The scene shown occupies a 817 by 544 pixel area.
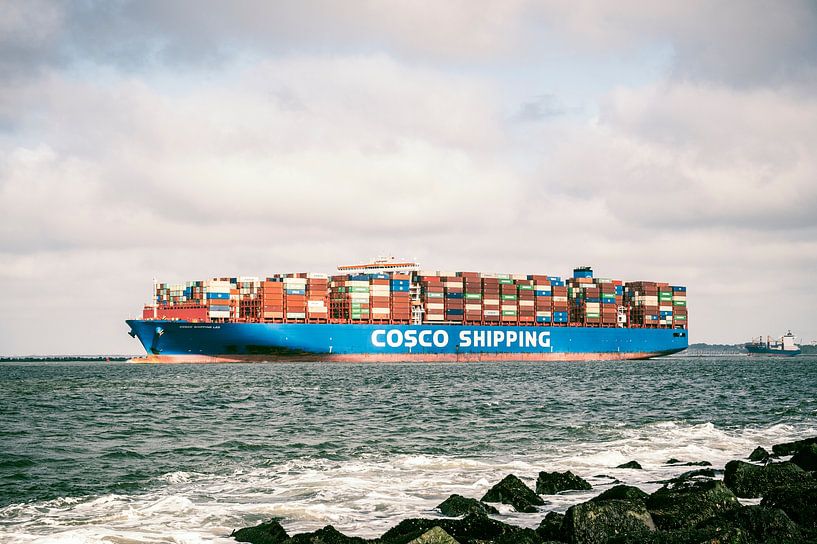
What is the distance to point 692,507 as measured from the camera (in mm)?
12336

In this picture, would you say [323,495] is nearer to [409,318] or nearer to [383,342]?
[383,342]

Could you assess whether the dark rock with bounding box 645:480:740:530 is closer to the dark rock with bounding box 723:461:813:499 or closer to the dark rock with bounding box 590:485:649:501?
the dark rock with bounding box 590:485:649:501

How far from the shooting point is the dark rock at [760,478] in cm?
1531

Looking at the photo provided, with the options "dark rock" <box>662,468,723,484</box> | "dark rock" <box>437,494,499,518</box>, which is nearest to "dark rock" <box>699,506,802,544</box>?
"dark rock" <box>437,494,499,518</box>

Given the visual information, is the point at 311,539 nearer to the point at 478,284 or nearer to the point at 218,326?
the point at 218,326

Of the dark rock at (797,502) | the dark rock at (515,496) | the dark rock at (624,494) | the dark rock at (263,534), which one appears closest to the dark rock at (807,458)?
the dark rock at (797,502)

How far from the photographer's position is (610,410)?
35.8 meters

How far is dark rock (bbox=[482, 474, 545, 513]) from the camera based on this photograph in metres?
14.9

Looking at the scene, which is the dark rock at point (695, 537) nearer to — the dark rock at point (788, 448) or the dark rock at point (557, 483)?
the dark rock at point (557, 483)

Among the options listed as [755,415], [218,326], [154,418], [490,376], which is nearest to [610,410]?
[755,415]

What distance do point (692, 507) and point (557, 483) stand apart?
472cm

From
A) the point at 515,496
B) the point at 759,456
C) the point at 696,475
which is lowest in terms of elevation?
the point at 759,456

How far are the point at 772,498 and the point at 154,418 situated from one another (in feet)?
83.8

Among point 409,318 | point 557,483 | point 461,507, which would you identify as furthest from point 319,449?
point 409,318
